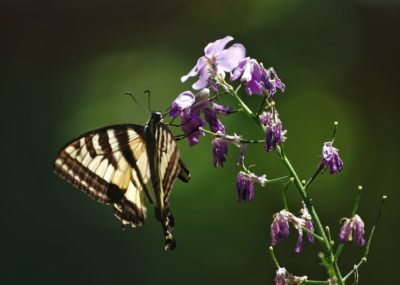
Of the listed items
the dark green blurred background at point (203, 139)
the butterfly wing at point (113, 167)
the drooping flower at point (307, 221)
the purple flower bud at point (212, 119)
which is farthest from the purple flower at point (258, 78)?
the dark green blurred background at point (203, 139)

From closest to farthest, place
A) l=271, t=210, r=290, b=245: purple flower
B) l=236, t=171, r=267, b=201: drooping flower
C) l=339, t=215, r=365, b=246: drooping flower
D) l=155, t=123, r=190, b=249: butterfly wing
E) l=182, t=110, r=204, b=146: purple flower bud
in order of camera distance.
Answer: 1. l=339, t=215, r=365, b=246: drooping flower
2. l=271, t=210, r=290, b=245: purple flower
3. l=236, t=171, r=267, b=201: drooping flower
4. l=182, t=110, r=204, b=146: purple flower bud
5. l=155, t=123, r=190, b=249: butterfly wing

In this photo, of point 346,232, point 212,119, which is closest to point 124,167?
point 212,119

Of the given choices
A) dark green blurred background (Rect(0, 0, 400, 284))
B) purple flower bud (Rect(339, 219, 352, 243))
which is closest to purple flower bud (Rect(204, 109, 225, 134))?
purple flower bud (Rect(339, 219, 352, 243))

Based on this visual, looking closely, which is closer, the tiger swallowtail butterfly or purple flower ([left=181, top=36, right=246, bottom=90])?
purple flower ([left=181, top=36, right=246, bottom=90])

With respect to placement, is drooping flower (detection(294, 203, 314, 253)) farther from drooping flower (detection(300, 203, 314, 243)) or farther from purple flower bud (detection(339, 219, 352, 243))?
purple flower bud (detection(339, 219, 352, 243))

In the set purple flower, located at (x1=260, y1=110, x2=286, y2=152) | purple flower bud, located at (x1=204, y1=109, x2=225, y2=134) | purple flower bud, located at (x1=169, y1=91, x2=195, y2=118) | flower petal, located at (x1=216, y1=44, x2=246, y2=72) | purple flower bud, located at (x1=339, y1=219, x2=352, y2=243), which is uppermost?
flower petal, located at (x1=216, y1=44, x2=246, y2=72)

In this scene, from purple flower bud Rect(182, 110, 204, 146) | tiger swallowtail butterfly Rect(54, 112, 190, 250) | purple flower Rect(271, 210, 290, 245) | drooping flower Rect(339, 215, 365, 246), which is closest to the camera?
drooping flower Rect(339, 215, 365, 246)

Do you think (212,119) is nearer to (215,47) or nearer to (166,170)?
(215,47)

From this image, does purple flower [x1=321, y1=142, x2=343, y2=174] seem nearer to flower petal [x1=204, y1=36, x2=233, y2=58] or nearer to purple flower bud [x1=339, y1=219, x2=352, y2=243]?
purple flower bud [x1=339, y1=219, x2=352, y2=243]

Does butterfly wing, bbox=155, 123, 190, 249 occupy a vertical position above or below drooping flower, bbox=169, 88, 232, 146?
below
